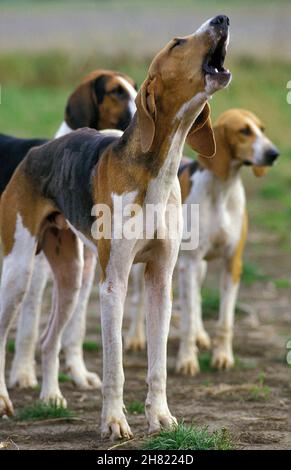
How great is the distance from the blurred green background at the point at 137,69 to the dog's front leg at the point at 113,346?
7014 mm

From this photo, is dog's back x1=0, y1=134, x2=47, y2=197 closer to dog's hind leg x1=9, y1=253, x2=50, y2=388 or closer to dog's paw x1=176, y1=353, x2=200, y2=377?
dog's hind leg x1=9, y1=253, x2=50, y2=388

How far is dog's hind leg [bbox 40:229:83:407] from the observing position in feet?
22.9

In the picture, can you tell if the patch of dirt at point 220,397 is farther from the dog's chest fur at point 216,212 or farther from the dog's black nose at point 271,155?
the dog's black nose at point 271,155

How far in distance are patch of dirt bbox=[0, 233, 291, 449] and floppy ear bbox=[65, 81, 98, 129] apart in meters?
1.70

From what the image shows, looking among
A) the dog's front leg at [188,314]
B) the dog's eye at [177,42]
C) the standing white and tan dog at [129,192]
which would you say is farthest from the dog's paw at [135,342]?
the dog's eye at [177,42]

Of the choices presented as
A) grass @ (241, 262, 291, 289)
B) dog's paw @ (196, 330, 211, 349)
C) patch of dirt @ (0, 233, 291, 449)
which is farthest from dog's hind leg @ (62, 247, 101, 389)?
grass @ (241, 262, 291, 289)

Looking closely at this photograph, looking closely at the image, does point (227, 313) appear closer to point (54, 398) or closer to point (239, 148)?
point (239, 148)

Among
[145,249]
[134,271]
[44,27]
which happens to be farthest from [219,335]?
[44,27]

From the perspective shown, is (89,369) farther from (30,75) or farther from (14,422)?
(30,75)

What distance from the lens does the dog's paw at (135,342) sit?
9.03 m

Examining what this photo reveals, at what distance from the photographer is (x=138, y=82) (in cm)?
2291

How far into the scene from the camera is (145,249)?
6.02 metres

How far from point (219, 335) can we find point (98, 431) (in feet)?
8.24

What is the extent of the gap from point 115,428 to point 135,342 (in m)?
3.12
